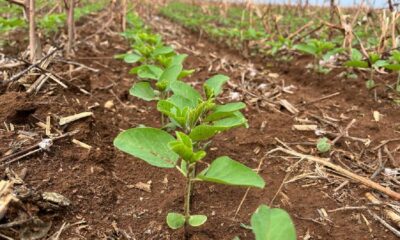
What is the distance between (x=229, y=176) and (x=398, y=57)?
87.7 inches

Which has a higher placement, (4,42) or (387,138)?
(387,138)

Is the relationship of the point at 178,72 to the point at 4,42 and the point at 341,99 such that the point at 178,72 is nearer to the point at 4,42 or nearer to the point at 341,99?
the point at 341,99

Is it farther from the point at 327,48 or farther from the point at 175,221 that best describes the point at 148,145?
the point at 327,48

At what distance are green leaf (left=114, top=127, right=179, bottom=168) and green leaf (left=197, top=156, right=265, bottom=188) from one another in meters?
0.14

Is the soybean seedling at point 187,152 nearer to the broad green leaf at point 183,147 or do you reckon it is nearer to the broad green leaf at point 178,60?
the broad green leaf at point 183,147

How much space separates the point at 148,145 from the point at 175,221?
0.85 feet

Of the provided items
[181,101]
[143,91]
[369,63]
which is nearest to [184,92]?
[181,101]

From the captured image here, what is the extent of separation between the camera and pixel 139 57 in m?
2.82

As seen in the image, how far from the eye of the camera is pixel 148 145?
4.49 feet

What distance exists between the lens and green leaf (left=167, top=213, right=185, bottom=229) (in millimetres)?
1335

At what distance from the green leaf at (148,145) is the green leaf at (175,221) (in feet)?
0.53

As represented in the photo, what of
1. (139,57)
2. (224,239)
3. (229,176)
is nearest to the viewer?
(229,176)

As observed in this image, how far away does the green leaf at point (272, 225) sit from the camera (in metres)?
1.03

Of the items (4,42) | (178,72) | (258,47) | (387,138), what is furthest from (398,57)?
(4,42)
